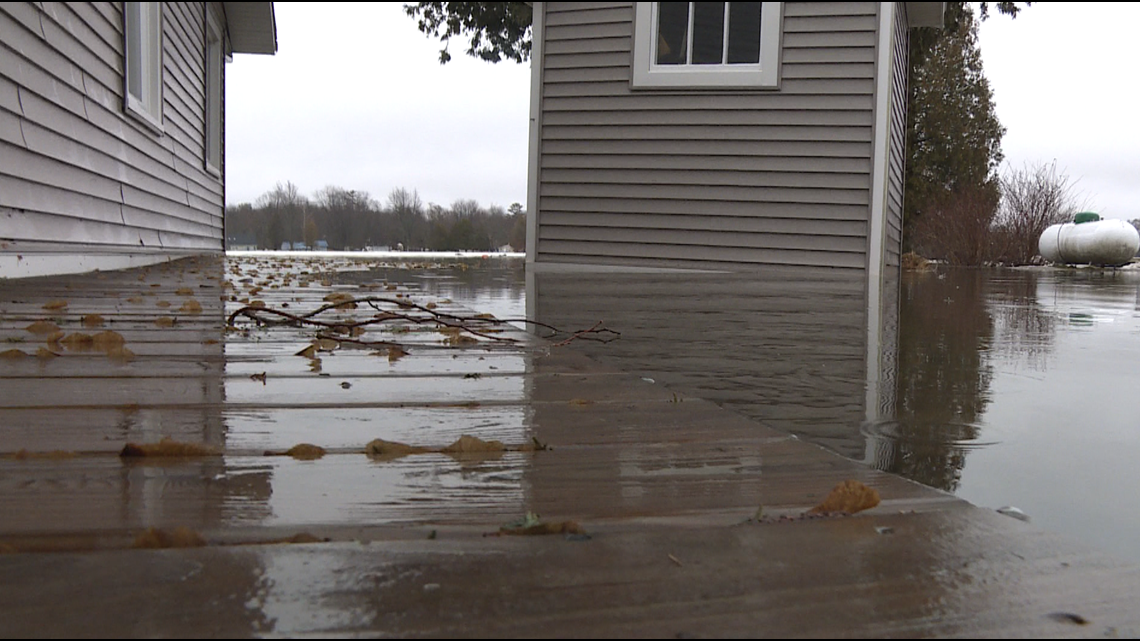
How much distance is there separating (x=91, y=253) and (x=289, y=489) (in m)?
4.90

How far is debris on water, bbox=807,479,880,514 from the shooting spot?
2.44 feet

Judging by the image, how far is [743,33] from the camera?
24.0 ft

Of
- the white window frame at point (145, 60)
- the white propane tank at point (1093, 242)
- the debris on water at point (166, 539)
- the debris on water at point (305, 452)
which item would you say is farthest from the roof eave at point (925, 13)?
the debris on water at point (166, 539)

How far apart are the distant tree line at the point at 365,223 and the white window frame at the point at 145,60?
22326mm

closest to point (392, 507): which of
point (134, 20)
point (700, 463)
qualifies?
point (700, 463)

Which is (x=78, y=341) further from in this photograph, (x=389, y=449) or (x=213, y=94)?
(x=213, y=94)

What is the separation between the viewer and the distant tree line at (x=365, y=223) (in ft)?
109

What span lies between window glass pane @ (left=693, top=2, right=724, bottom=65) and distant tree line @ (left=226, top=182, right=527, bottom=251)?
21.8 metres

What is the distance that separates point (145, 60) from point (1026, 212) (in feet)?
Result: 45.4

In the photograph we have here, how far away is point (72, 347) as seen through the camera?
5.83 ft

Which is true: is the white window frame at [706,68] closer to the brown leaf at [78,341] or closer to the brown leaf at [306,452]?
the brown leaf at [78,341]

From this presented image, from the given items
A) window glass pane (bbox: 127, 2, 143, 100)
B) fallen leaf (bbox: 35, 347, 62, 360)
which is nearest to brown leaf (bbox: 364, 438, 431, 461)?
fallen leaf (bbox: 35, 347, 62, 360)

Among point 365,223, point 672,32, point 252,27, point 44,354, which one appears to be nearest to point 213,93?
point 252,27

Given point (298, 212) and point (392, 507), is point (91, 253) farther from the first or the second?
point (298, 212)
